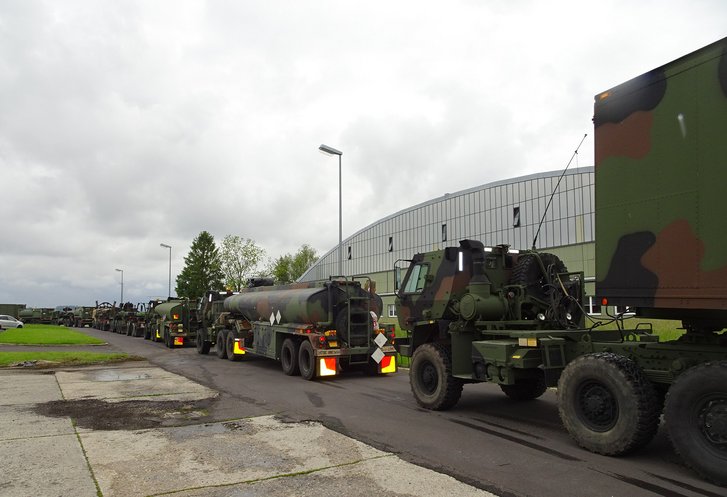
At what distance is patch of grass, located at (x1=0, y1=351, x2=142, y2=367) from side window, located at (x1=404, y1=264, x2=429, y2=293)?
39.8 feet

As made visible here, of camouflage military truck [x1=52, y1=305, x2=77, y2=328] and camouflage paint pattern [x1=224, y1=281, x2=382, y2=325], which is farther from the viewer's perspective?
camouflage military truck [x1=52, y1=305, x2=77, y2=328]

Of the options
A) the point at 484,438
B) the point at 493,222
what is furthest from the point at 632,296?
the point at 493,222

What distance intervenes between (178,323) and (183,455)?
21.8 m

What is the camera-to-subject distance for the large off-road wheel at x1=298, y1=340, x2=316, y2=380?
44.1 feet

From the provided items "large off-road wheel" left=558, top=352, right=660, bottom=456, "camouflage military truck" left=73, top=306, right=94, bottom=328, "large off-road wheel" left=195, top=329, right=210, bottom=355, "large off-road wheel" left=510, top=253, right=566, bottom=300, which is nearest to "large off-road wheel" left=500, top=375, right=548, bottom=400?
"large off-road wheel" left=510, top=253, right=566, bottom=300

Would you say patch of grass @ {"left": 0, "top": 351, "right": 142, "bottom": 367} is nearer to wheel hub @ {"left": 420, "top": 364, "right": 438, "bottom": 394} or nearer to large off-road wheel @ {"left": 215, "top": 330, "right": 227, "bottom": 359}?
large off-road wheel @ {"left": 215, "top": 330, "right": 227, "bottom": 359}

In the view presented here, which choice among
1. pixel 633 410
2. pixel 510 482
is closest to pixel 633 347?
pixel 633 410

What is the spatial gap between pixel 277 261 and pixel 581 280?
2575 inches

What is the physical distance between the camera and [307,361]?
1391 centimetres

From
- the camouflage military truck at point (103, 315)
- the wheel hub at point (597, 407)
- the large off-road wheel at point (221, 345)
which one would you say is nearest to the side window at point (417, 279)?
the wheel hub at point (597, 407)

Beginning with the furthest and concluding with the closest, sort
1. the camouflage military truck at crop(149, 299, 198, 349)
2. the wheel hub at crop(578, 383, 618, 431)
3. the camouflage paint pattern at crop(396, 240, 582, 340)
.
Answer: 1. the camouflage military truck at crop(149, 299, 198, 349)
2. the camouflage paint pattern at crop(396, 240, 582, 340)
3. the wheel hub at crop(578, 383, 618, 431)

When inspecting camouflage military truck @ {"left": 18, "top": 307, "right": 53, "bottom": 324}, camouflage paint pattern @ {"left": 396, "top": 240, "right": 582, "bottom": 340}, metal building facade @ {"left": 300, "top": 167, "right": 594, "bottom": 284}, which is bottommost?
camouflage military truck @ {"left": 18, "top": 307, "right": 53, "bottom": 324}

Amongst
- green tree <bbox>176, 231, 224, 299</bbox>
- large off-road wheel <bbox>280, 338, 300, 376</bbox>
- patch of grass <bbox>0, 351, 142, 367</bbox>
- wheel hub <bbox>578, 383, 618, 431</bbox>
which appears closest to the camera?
wheel hub <bbox>578, 383, 618, 431</bbox>

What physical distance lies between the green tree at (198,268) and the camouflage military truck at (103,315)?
62.4 ft
